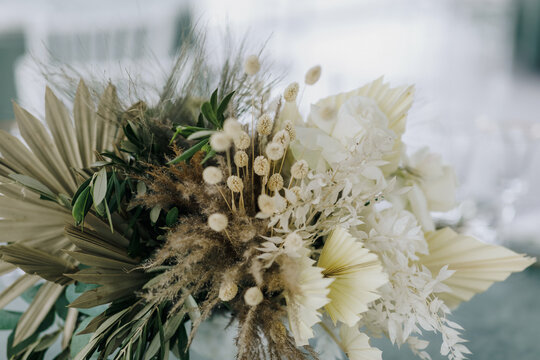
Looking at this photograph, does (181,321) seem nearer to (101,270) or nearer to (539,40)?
(101,270)

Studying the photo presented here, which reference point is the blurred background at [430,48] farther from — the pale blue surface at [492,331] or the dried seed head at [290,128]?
the dried seed head at [290,128]

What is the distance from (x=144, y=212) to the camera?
0.41 m

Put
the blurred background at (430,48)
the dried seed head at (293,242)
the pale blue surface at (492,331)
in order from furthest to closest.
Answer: the blurred background at (430,48), the pale blue surface at (492,331), the dried seed head at (293,242)

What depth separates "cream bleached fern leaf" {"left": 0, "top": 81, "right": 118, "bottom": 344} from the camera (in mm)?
373

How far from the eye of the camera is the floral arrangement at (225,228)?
1.08 feet

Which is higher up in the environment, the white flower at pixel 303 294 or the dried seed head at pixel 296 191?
the dried seed head at pixel 296 191

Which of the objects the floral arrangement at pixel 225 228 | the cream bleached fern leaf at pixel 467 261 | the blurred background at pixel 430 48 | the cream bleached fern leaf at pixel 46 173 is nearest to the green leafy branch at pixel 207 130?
the floral arrangement at pixel 225 228

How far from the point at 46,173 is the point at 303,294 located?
0.27m

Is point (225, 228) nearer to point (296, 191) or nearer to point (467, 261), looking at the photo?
point (296, 191)

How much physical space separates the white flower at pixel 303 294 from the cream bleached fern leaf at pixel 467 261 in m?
0.19

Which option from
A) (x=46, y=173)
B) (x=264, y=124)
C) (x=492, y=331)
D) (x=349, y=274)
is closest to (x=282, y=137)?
(x=264, y=124)

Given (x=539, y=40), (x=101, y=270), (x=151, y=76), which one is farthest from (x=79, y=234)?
(x=539, y=40)

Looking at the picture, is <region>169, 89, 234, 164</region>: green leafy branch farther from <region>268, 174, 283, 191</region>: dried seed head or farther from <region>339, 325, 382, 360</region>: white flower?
<region>339, 325, 382, 360</region>: white flower

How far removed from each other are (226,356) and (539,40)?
378 cm
